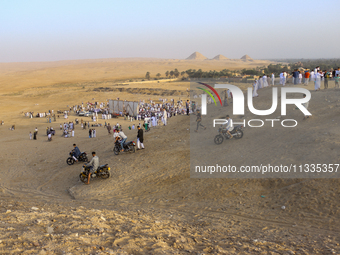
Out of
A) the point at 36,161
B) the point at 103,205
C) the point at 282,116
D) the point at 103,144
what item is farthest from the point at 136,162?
the point at 282,116

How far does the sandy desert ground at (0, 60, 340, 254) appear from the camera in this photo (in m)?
5.47

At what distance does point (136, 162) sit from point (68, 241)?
25.5 feet

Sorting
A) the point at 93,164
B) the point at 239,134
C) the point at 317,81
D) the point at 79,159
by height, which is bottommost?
the point at 79,159

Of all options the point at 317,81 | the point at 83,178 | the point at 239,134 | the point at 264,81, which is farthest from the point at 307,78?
the point at 83,178

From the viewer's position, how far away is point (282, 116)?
51.3 ft

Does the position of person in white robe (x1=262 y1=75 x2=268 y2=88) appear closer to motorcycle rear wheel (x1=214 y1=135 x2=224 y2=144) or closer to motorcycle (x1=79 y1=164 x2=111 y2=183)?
motorcycle rear wheel (x1=214 y1=135 x2=224 y2=144)

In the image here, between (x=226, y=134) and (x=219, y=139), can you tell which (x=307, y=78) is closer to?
(x=226, y=134)

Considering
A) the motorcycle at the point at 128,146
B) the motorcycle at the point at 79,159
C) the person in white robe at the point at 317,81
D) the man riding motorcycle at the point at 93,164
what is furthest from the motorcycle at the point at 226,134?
the person in white robe at the point at 317,81

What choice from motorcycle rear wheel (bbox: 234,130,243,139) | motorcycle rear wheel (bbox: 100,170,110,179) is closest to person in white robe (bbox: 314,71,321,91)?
motorcycle rear wheel (bbox: 234,130,243,139)

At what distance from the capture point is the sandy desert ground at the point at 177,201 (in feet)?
17.9

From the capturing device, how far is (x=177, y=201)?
9188mm

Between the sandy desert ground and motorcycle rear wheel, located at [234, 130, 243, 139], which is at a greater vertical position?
motorcycle rear wheel, located at [234, 130, 243, 139]

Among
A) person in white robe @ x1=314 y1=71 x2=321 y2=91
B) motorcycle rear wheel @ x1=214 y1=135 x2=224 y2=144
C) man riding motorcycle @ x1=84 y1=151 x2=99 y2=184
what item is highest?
person in white robe @ x1=314 y1=71 x2=321 y2=91

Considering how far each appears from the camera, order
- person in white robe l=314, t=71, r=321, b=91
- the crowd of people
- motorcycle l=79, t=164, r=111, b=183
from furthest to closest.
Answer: the crowd of people, person in white robe l=314, t=71, r=321, b=91, motorcycle l=79, t=164, r=111, b=183
